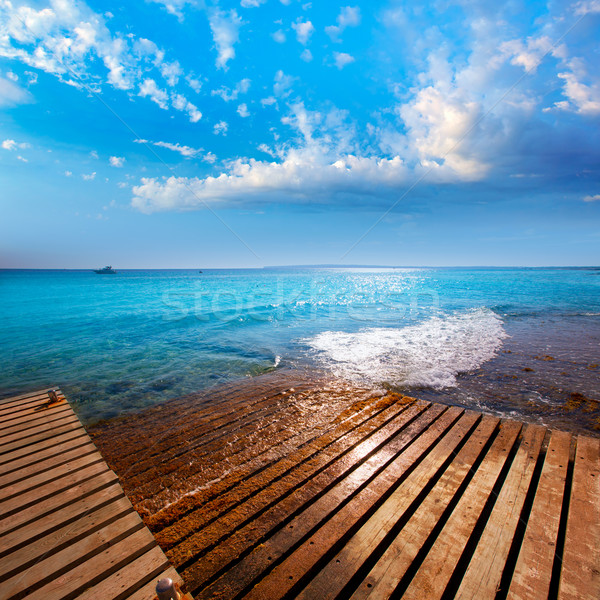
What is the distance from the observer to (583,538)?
121 inches

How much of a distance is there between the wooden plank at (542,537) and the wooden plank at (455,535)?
0.46 meters

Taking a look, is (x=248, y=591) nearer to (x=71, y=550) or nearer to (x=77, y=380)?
(x=71, y=550)

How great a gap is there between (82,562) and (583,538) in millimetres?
5217

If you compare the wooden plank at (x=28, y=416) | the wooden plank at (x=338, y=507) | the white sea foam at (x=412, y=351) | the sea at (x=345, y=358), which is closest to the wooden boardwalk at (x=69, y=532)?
the wooden plank at (x=338, y=507)

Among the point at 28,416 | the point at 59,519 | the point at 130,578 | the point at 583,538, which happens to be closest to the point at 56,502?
the point at 59,519

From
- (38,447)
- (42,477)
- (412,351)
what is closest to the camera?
(42,477)

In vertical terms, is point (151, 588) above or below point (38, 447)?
above

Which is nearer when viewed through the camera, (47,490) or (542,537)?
(542,537)

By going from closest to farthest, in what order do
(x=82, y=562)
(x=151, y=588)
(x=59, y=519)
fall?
1. (x=151, y=588)
2. (x=82, y=562)
3. (x=59, y=519)

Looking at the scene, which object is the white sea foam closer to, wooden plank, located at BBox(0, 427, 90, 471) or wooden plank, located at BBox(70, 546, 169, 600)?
wooden plank, located at BBox(0, 427, 90, 471)

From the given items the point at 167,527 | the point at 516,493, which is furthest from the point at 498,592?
the point at 167,527

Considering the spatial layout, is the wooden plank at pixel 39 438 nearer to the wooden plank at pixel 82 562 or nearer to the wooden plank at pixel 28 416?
the wooden plank at pixel 28 416

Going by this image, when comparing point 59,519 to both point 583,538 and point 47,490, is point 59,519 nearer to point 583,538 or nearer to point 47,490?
point 47,490

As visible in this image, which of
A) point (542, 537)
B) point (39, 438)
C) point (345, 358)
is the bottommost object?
point (345, 358)
